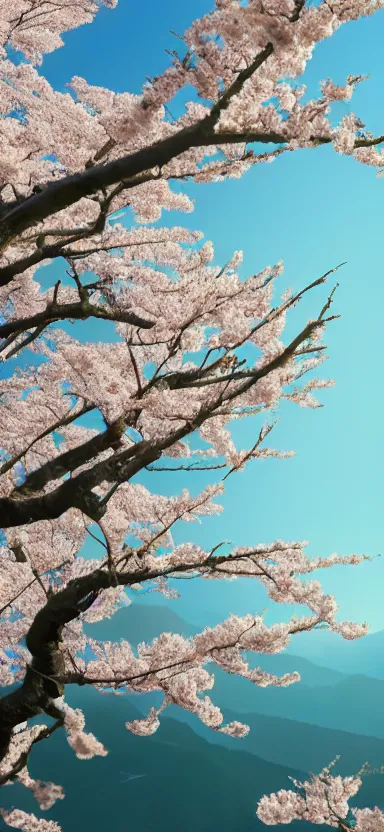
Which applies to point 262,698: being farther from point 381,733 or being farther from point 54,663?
point 54,663

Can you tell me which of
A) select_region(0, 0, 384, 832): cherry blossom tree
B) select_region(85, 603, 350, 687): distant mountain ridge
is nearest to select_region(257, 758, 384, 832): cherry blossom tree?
select_region(0, 0, 384, 832): cherry blossom tree

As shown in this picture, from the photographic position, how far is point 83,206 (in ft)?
18.9

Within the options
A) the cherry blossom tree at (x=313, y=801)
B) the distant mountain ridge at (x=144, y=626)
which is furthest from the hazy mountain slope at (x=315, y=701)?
the cherry blossom tree at (x=313, y=801)

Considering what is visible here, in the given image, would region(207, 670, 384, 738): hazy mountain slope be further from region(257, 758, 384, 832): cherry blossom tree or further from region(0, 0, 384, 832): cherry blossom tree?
region(0, 0, 384, 832): cherry blossom tree

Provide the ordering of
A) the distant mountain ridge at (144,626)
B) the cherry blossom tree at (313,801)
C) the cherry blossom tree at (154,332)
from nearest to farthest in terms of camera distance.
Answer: the cherry blossom tree at (154,332) → the cherry blossom tree at (313,801) → the distant mountain ridge at (144,626)

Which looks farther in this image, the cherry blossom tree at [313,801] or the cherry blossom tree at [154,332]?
the cherry blossom tree at [313,801]

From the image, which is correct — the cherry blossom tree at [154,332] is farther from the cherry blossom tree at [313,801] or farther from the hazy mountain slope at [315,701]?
the hazy mountain slope at [315,701]

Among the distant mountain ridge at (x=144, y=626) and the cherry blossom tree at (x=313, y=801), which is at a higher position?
the distant mountain ridge at (x=144, y=626)

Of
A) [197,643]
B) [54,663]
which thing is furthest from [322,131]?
[197,643]

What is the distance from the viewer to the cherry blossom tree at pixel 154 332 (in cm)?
323

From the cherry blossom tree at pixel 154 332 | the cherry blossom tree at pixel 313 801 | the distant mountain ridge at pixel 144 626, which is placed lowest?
the cherry blossom tree at pixel 313 801

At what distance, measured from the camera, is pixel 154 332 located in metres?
4.62

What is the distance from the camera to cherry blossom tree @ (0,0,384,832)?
323cm

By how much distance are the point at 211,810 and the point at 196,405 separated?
2592 centimetres
